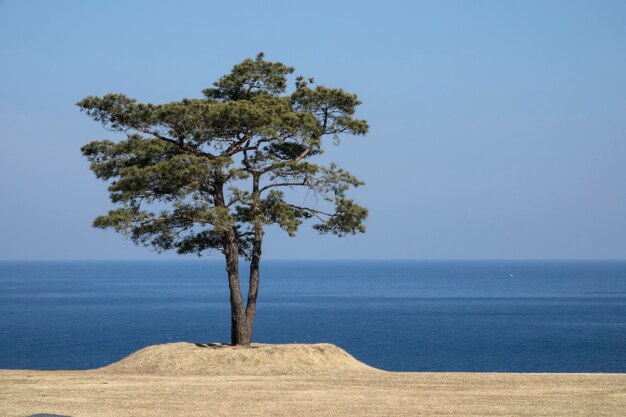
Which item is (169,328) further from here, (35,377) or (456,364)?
(35,377)

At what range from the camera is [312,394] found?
2445 centimetres

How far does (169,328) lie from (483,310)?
170 ft

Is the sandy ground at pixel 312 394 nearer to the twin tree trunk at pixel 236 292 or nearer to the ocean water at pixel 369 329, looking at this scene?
the twin tree trunk at pixel 236 292

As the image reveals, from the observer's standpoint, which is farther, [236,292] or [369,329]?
[369,329]

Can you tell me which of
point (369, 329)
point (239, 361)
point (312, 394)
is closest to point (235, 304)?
point (239, 361)

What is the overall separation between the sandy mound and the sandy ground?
1.19m

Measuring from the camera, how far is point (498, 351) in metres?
69.2

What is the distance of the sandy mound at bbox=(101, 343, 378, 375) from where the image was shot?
30.6 meters

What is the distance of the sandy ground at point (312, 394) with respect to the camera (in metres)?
21.8

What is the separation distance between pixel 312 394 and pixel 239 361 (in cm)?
729

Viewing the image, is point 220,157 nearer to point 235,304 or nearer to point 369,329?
point 235,304

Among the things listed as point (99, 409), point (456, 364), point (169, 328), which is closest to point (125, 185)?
point (99, 409)

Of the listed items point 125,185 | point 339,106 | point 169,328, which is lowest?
point 169,328

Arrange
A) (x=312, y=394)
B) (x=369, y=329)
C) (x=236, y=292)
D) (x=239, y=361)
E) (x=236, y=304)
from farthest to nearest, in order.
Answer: (x=369, y=329) < (x=236, y=292) < (x=236, y=304) < (x=239, y=361) < (x=312, y=394)
